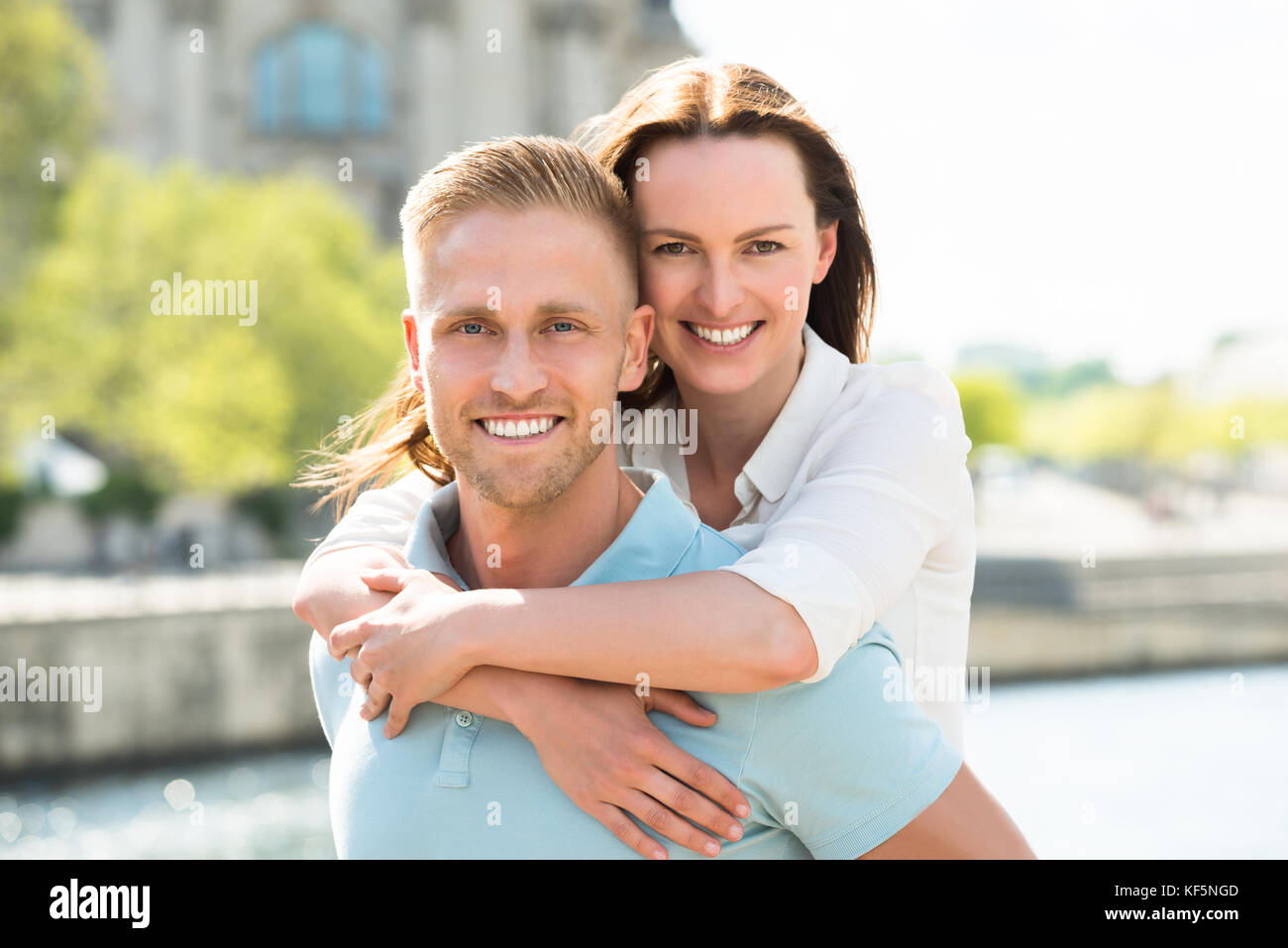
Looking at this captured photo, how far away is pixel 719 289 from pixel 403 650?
3.27ft

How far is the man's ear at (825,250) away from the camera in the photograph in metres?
2.97

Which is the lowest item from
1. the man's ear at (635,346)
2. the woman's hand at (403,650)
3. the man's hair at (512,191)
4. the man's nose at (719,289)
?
the woman's hand at (403,650)

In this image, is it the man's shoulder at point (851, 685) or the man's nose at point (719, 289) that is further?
the man's nose at point (719, 289)

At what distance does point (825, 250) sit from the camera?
3.02 metres

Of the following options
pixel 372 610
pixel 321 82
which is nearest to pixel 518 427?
pixel 372 610

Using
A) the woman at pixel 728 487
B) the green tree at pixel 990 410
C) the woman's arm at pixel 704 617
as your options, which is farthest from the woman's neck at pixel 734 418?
the green tree at pixel 990 410

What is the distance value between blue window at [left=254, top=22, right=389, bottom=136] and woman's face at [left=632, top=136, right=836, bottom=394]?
103 ft

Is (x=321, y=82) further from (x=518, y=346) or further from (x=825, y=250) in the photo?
(x=518, y=346)

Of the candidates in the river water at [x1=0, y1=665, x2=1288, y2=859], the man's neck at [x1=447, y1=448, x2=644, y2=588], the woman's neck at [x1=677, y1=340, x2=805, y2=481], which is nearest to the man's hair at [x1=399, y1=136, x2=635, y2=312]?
the man's neck at [x1=447, y1=448, x2=644, y2=588]

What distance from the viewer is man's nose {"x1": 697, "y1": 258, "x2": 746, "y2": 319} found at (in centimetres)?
260

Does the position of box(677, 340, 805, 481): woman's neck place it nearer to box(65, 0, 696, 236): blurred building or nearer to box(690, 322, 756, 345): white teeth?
box(690, 322, 756, 345): white teeth

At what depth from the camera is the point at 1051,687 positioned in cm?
2111

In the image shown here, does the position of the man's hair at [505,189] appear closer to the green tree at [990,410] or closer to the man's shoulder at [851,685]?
the man's shoulder at [851,685]
